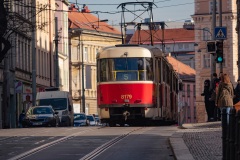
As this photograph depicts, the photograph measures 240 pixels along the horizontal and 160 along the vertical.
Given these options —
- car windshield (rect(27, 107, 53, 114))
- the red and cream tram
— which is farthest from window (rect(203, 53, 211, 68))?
the red and cream tram

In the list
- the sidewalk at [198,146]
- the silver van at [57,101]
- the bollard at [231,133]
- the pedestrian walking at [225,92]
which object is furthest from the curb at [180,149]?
the silver van at [57,101]

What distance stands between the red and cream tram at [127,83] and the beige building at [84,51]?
268 feet

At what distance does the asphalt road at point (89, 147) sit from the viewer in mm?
22281

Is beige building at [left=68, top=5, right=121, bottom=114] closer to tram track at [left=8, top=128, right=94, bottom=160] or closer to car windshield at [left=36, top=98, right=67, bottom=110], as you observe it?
car windshield at [left=36, top=98, right=67, bottom=110]

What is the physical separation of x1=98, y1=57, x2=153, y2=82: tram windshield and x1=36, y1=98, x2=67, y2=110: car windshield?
18.8 meters

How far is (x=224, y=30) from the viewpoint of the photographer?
41969 millimetres

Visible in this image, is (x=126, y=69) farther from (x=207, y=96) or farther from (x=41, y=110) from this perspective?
(x=41, y=110)

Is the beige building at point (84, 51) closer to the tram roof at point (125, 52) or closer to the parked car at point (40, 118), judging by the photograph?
the parked car at point (40, 118)

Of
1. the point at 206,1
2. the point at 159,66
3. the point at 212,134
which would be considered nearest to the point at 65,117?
the point at 159,66

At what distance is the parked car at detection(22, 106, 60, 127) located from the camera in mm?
52969

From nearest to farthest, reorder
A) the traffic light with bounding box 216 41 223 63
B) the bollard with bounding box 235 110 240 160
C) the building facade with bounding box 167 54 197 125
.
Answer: the bollard with bounding box 235 110 240 160 < the traffic light with bounding box 216 41 223 63 < the building facade with bounding box 167 54 197 125

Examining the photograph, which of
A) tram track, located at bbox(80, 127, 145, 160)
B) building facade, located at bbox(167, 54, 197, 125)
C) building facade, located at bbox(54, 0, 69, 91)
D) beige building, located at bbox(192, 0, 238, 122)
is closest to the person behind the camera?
tram track, located at bbox(80, 127, 145, 160)

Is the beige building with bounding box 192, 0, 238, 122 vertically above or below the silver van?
above

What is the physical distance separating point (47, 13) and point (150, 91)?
54106 mm
